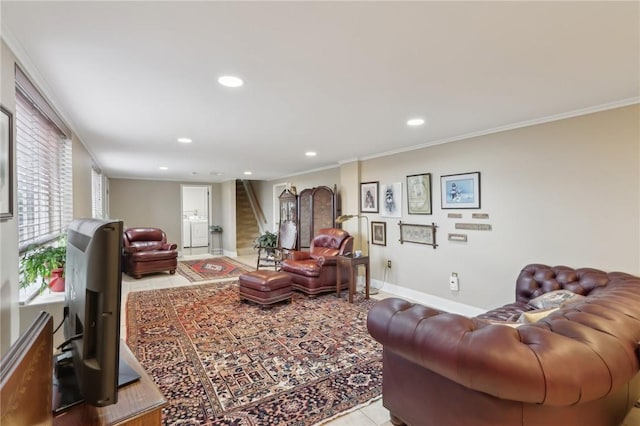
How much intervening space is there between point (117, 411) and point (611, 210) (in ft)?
12.2

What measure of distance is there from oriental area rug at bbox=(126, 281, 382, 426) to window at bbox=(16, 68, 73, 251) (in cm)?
133

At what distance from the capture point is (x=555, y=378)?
113cm

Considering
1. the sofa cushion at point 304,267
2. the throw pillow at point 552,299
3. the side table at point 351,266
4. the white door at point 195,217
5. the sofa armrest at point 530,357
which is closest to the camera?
the sofa armrest at point 530,357

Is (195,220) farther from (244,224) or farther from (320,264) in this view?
(320,264)

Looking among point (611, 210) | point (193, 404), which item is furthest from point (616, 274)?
point (193, 404)

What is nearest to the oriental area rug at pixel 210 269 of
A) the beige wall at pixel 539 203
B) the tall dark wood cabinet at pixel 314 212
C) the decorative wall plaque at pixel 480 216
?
the tall dark wood cabinet at pixel 314 212

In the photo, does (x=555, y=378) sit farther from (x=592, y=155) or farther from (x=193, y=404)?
(x=592, y=155)

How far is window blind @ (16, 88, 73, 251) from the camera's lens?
2027 mm

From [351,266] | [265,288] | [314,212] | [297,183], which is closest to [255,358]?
[265,288]

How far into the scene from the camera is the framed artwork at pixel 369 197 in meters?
4.99

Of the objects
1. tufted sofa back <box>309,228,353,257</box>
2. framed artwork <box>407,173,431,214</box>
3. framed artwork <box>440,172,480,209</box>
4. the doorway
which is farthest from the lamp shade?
the doorway

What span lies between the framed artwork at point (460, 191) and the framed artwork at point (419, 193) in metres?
0.21

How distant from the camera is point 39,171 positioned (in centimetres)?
239

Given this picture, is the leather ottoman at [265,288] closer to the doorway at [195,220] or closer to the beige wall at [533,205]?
the beige wall at [533,205]
